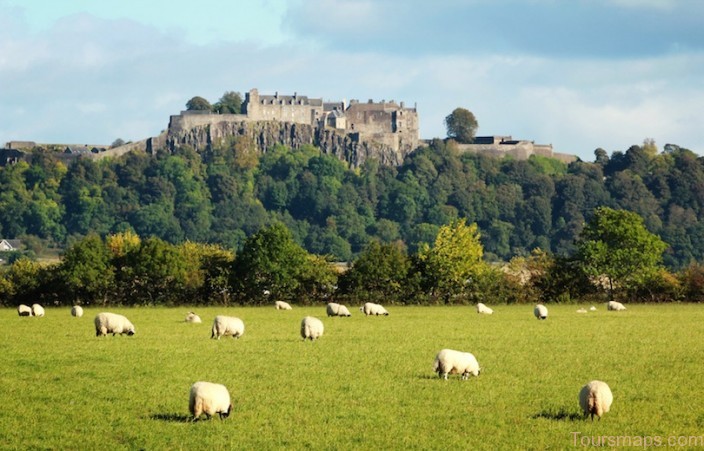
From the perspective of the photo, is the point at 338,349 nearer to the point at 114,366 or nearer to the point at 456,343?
the point at 456,343

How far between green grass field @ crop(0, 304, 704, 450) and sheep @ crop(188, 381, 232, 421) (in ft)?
0.58

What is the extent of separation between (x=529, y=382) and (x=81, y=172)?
17227cm

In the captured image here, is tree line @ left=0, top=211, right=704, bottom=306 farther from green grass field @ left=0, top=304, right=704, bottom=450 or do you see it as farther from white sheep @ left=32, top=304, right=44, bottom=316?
green grass field @ left=0, top=304, right=704, bottom=450

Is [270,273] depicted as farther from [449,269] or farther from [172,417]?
[172,417]

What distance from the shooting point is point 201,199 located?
195 m

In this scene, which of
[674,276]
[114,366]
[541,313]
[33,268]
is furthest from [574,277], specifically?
[114,366]

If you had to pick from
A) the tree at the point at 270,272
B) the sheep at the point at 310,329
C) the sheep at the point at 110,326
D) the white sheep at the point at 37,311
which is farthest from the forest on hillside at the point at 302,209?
the sheep at the point at 310,329

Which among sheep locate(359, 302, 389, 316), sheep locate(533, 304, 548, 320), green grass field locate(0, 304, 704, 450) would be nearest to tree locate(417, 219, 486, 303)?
sheep locate(359, 302, 389, 316)

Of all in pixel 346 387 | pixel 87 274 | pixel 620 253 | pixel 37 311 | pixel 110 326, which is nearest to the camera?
pixel 346 387

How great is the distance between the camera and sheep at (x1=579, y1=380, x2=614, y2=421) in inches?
882

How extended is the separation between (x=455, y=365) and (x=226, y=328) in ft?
39.0

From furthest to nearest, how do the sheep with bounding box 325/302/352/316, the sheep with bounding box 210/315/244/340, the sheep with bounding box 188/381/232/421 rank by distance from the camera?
1. the sheep with bounding box 325/302/352/316
2. the sheep with bounding box 210/315/244/340
3. the sheep with bounding box 188/381/232/421

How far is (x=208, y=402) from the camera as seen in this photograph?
22375mm

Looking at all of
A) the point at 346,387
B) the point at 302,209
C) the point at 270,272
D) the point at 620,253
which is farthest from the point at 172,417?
the point at 302,209
